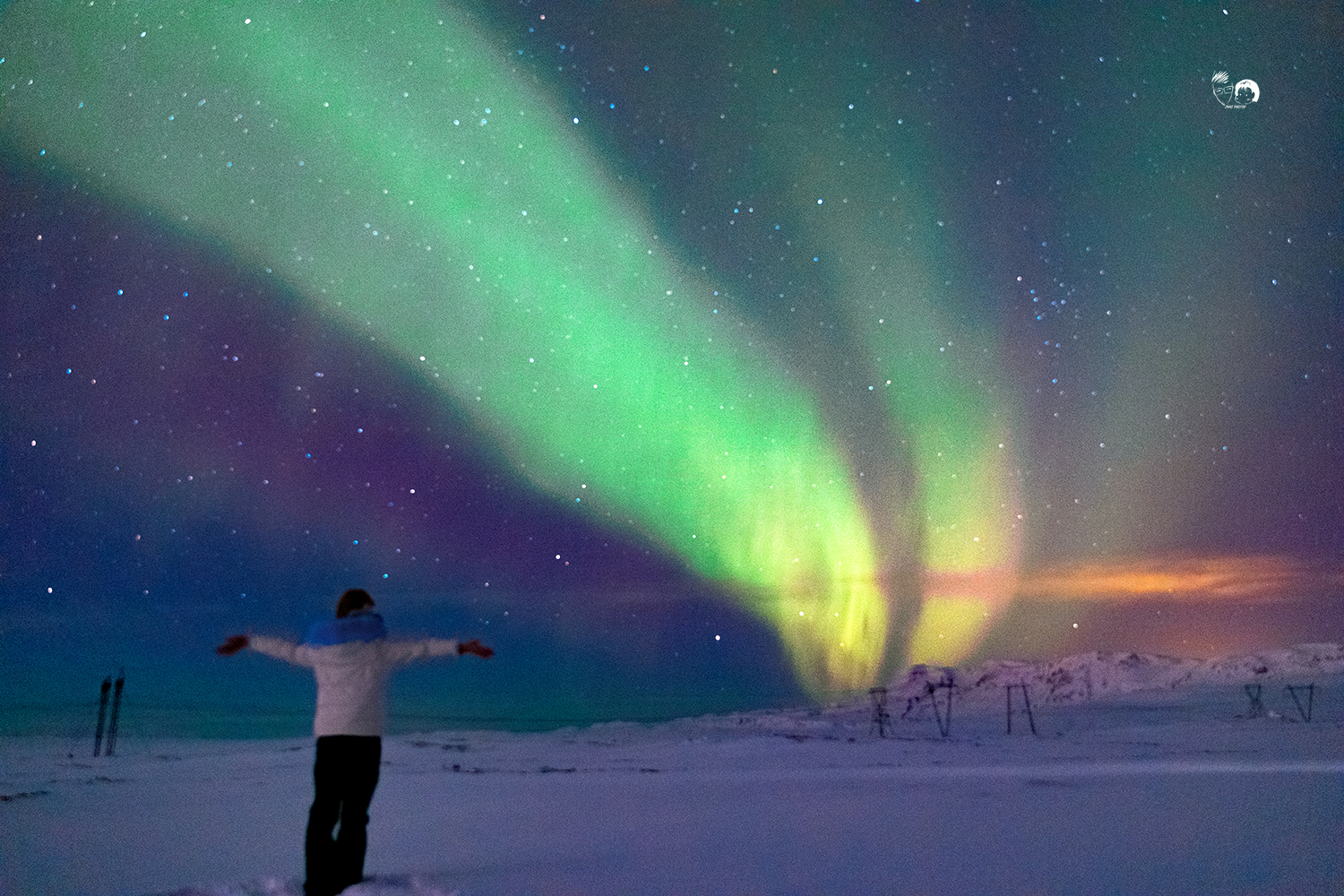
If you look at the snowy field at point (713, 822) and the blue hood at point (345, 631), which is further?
the snowy field at point (713, 822)

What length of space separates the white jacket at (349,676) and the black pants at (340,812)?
8 centimetres

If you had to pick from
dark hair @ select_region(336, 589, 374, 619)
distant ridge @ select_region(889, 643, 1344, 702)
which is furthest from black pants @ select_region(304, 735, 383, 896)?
distant ridge @ select_region(889, 643, 1344, 702)

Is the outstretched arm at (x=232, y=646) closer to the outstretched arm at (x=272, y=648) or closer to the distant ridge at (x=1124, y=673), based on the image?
the outstretched arm at (x=272, y=648)

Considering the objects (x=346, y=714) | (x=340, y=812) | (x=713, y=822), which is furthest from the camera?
(x=713, y=822)

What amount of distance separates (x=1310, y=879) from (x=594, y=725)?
36.1 meters

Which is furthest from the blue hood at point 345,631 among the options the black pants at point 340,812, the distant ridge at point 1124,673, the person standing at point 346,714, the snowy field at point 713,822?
the distant ridge at point 1124,673

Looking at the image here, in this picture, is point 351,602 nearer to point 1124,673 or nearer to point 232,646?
point 232,646

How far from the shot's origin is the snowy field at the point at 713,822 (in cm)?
520

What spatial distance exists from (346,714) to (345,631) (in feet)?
1.31

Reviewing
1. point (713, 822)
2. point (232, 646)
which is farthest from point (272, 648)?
point (713, 822)

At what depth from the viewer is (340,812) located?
4.90m

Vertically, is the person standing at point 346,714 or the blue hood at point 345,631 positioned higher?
the blue hood at point 345,631

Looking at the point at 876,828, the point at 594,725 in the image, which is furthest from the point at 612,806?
the point at 594,725

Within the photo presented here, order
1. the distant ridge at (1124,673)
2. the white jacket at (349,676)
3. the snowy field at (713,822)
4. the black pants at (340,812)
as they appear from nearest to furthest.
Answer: the black pants at (340,812) → the white jacket at (349,676) → the snowy field at (713,822) → the distant ridge at (1124,673)
